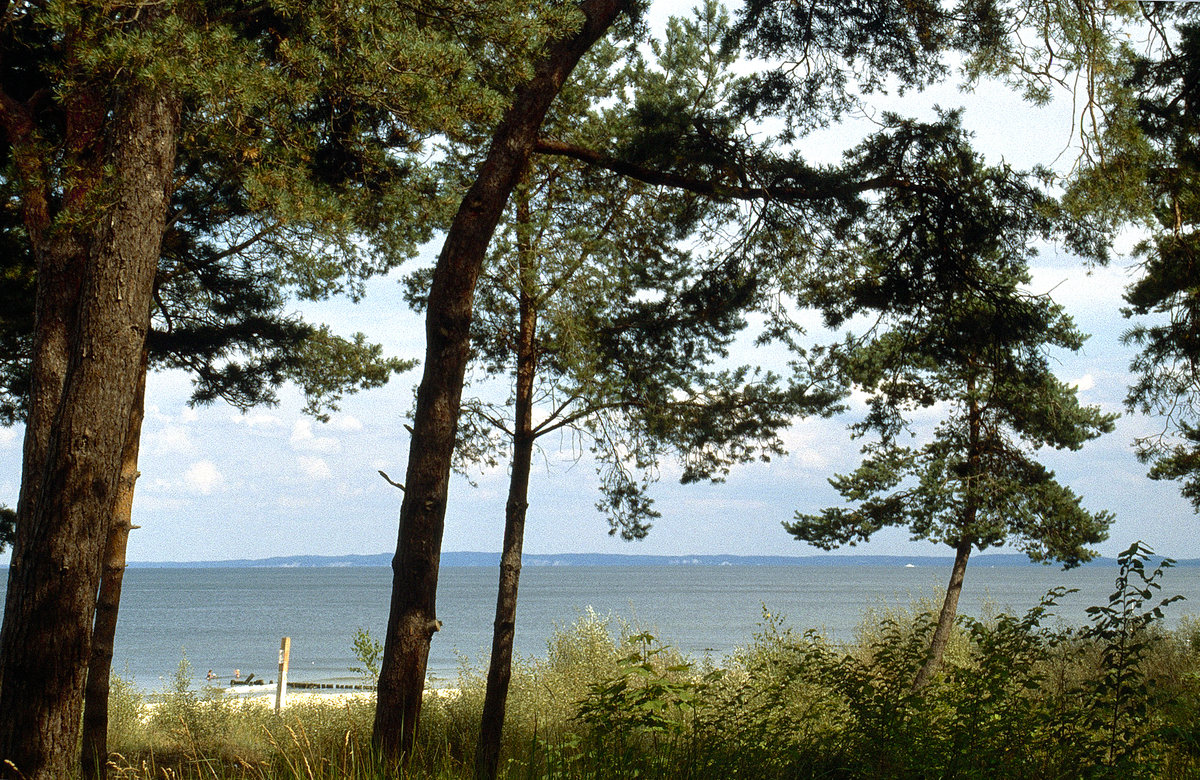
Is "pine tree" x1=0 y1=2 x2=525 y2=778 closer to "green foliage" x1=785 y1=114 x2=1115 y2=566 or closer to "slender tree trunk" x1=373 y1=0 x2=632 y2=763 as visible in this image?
"slender tree trunk" x1=373 y1=0 x2=632 y2=763

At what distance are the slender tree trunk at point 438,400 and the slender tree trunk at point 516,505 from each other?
242 centimetres

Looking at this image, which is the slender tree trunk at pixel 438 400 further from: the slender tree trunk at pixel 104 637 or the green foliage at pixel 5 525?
the green foliage at pixel 5 525

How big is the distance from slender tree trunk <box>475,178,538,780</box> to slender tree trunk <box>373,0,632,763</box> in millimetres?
2422

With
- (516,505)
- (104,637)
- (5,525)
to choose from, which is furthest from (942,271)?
(5,525)

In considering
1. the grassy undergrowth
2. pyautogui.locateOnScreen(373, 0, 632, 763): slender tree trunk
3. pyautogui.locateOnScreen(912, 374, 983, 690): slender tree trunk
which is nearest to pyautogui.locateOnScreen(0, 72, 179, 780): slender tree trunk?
the grassy undergrowth

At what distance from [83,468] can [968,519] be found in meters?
11.3

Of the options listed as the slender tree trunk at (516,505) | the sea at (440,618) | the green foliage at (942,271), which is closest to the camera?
the green foliage at (942,271)

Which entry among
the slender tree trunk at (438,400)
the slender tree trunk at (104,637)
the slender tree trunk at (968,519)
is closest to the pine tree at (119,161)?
the slender tree trunk at (438,400)

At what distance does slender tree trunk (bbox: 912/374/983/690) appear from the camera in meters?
11.8

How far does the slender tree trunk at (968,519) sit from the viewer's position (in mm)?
11773

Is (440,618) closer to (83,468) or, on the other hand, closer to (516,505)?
(516,505)

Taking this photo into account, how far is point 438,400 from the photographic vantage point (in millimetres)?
4801

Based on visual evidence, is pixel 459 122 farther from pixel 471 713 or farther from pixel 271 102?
pixel 471 713

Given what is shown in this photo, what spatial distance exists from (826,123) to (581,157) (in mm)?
2031
